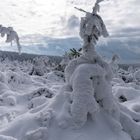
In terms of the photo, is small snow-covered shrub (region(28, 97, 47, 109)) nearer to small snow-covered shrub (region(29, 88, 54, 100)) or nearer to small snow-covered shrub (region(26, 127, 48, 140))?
small snow-covered shrub (region(29, 88, 54, 100))

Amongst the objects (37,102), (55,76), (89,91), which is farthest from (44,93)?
(55,76)

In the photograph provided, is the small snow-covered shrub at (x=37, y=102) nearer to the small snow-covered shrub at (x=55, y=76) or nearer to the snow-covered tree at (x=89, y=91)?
the snow-covered tree at (x=89, y=91)

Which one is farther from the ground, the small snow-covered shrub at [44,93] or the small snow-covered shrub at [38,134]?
the small snow-covered shrub at [38,134]

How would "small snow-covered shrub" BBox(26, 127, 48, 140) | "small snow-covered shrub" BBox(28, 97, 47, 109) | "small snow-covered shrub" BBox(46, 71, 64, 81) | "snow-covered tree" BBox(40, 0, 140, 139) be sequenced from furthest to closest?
"small snow-covered shrub" BBox(46, 71, 64, 81) → "small snow-covered shrub" BBox(28, 97, 47, 109) → "snow-covered tree" BBox(40, 0, 140, 139) → "small snow-covered shrub" BBox(26, 127, 48, 140)

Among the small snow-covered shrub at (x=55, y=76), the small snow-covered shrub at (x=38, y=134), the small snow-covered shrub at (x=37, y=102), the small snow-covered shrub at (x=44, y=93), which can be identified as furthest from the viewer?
the small snow-covered shrub at (x=55, y=76)

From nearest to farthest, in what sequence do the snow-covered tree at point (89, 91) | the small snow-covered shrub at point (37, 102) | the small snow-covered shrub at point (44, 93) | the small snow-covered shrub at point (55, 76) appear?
the snow-covered tree at point (89, 91) → the small snow-covered shrub at point (37, 102) → the small snow-covered shrub at point (44, 93) → the small snow-covered shrub at point (55, 76)

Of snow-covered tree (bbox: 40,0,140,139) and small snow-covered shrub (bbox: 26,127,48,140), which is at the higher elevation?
snow-covered tree (bbox: 40,0,140,139)

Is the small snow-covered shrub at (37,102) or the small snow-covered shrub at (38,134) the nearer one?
the small snow-covered shrub at (38,134)

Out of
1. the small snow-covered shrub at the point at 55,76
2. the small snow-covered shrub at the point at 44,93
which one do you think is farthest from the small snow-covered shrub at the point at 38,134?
the small snow-covered shrub at the point at 55,76

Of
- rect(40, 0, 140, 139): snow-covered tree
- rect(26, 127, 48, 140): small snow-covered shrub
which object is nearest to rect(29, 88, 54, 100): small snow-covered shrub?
rect(40, 0, 140, 139): snow-covered tree

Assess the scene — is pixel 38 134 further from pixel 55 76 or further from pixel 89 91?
pixel 55 76

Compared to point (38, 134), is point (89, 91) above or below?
above

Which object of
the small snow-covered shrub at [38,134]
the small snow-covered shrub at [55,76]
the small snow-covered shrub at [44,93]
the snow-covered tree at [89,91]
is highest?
the snow-covered tree at [89,91]

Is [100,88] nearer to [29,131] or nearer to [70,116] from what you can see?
[70,116]
